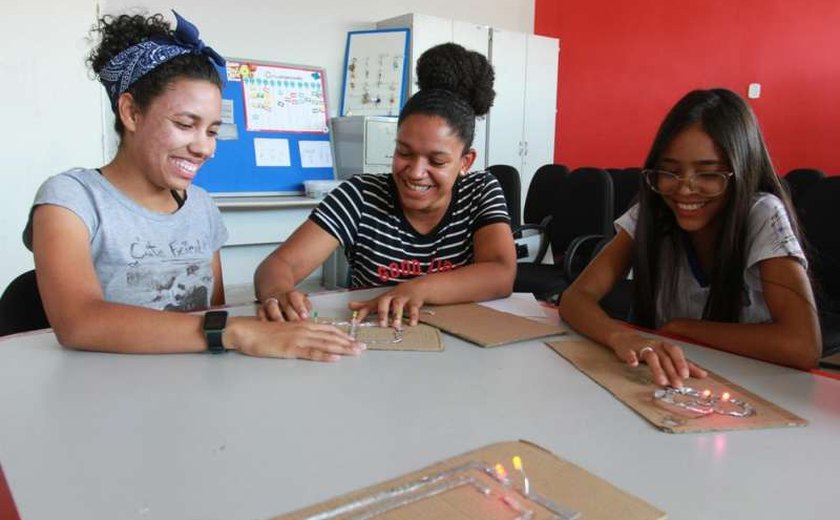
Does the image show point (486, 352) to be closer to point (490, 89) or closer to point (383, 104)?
point (490, 89)

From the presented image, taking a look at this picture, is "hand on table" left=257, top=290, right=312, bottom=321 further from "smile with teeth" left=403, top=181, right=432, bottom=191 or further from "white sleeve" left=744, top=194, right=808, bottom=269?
"white sleeve" left=744, top=194, right=808, bottom=269

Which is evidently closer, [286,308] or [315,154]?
[286,308]

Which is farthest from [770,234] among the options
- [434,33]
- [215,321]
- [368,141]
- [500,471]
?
[434,33]

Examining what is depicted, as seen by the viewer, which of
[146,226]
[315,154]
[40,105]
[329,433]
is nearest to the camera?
[329,433]

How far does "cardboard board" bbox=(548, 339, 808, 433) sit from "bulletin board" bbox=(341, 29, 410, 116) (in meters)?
3.80

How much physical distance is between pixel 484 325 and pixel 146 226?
2.45 ft

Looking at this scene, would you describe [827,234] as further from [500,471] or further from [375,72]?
[375,72]

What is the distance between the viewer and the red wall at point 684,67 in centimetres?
Answer: 464

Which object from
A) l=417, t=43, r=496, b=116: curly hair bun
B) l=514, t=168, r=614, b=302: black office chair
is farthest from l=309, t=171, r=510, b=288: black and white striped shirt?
l=514, t=168, r=614, b=302: black office chair

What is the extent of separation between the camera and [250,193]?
14.6 ft

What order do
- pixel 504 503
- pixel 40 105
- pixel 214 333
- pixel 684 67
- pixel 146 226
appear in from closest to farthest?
1. pixel 504 503
2. pixel 214 333
3. pixel 146 226
4. pixel 40 105
5. pixel 684 67

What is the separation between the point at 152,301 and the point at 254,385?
1.88 feet

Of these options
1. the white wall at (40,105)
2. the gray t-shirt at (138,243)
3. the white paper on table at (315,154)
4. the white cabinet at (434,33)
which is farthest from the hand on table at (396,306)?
the white paper on table at (315,154)

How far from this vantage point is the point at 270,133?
454 centimetres
